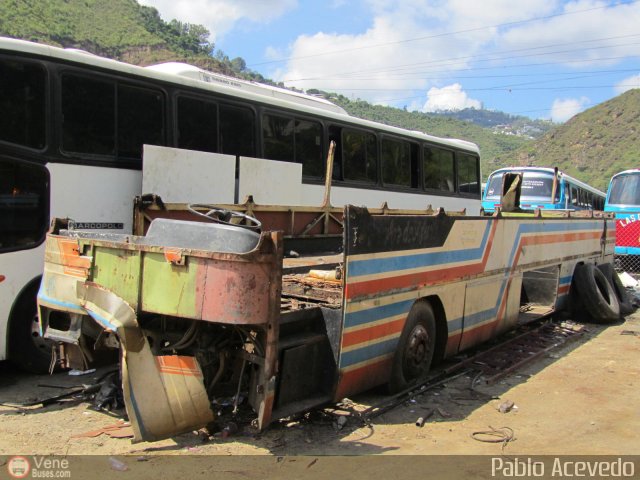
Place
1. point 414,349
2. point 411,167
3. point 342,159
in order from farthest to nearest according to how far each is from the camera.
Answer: point 411,167 < point 342,159 < point 414,349

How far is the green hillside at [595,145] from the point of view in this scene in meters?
62.5

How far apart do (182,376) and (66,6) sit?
3000 inches

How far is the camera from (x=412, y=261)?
5.09 meters

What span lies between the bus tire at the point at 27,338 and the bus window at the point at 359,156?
6001mm

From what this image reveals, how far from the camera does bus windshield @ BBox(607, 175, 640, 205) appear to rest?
17584mm

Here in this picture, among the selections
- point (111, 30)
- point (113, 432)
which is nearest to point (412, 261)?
point (113, 432)

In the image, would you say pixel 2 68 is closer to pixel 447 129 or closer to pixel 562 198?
pixel 562 198

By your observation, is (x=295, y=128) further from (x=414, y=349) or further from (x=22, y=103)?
(x=414, y=349)

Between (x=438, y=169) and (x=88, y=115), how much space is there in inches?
360

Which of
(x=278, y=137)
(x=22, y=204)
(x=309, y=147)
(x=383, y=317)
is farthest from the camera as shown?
(x=309, y=147)

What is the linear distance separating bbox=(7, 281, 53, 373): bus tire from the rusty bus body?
1.34 metres

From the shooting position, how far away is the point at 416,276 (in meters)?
5.18

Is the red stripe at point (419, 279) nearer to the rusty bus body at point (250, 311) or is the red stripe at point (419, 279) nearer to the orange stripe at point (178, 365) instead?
the rusty bus body at point (250, 311)

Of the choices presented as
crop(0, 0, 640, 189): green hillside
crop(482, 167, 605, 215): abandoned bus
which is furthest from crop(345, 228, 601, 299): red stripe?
crop(0, 0, 640, 189): green hillside
